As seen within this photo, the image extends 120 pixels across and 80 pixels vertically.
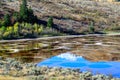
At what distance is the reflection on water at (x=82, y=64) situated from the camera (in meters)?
32.0

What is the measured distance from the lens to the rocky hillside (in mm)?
99900

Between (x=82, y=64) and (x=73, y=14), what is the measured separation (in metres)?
83.0

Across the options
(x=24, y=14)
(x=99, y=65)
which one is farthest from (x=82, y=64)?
(x=24, y=14)

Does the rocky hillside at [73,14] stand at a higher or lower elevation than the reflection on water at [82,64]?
lower

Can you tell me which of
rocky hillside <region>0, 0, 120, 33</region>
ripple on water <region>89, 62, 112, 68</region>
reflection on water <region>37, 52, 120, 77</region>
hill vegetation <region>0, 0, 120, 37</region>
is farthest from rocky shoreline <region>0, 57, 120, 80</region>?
rocky hillside <region>0, 0, 120, 33</region>

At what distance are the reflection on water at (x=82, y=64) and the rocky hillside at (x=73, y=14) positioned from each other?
53.2 m

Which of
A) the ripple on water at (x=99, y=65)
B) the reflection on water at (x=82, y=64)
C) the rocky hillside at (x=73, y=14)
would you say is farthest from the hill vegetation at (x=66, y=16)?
the ripple on water at (x=99, y=65)

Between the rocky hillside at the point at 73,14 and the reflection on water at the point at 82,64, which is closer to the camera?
the reflection on water at the point at 82,64

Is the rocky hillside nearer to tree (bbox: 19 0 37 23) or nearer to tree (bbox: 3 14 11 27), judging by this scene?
tree (bbox: 19 0 37 23)

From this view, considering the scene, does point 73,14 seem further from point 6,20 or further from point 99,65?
point 99,65

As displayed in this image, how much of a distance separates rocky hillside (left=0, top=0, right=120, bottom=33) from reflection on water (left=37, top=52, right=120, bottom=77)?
53248 mm

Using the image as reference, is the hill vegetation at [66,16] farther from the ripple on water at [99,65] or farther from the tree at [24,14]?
the ripple on water at [99,65]

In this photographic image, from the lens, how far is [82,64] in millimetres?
35906

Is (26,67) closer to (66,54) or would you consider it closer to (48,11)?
(66,54)
